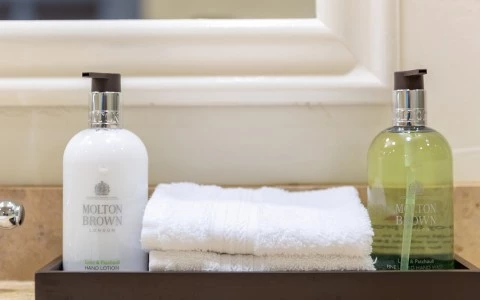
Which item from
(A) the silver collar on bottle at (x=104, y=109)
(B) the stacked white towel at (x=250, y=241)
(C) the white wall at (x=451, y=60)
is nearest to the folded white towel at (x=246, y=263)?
(B) the stacked white towel at (x=250, y=241)

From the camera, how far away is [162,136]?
66 cm

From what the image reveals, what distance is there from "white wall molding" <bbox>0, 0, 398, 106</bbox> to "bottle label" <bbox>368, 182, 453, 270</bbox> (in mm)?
160

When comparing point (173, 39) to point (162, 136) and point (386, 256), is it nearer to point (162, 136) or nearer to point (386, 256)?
point (162, 136)

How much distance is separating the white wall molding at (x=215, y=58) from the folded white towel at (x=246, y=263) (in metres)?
0.22

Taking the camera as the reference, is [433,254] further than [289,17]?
No

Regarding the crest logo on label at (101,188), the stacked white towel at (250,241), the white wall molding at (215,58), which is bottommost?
the stacked white towel at (250,241)

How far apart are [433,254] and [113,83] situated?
1.15 ft

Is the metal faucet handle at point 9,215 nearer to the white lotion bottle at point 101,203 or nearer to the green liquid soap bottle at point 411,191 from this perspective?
the white lotion bottle at point 101,203

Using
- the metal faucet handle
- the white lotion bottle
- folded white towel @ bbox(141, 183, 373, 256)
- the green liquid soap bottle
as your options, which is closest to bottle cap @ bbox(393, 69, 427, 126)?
the green liquid soap bottle

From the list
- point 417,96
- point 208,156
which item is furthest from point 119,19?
point 417,96

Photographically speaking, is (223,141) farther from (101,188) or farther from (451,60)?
(451,60)

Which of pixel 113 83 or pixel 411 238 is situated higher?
pixel 113 83

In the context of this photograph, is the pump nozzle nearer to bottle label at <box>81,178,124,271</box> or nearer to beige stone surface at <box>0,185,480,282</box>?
beige stone surface at <box>0,185,480,282</box>

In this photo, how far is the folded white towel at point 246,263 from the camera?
1.61 ft
